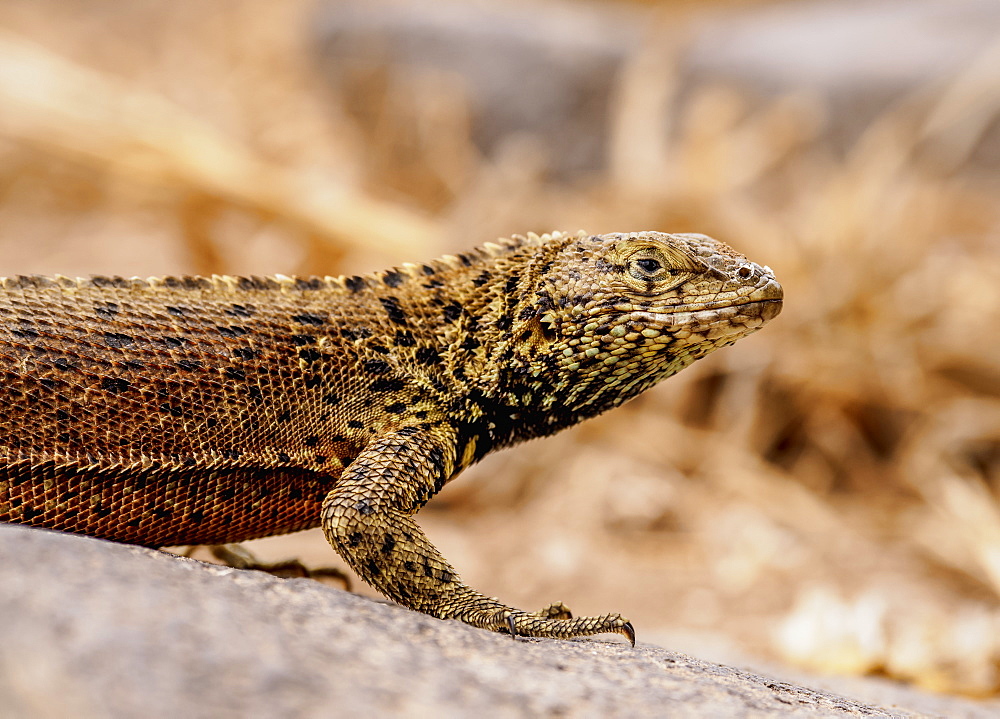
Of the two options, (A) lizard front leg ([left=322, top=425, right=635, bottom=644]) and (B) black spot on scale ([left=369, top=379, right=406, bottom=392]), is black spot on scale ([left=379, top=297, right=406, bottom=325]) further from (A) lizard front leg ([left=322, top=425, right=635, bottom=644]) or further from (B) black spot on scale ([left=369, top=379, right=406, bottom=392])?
(A) lizard front leg ([left=322, top=425, right=635, bottom=644])

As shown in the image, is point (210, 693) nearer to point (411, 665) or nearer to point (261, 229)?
point (411, 665)

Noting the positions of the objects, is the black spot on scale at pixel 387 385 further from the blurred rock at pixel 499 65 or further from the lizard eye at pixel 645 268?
Result: the blurred rock at pixel 499 65

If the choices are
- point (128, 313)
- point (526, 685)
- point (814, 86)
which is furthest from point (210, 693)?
point (814, 86)

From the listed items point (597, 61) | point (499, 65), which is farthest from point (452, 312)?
point (597, 61)

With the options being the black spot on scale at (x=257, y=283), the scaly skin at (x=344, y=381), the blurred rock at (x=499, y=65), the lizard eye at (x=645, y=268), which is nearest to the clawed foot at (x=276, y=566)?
the scaly skin at (x=344, y=381)

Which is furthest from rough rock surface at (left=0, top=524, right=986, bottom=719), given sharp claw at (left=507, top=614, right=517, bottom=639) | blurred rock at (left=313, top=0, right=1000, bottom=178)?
blurred rock at (left=313, top=0, right=1000, bottom=178)

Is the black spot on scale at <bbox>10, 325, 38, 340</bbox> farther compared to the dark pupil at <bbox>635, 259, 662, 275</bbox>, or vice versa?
the dark pupil at <bbox>635, 259, 662, 275</bbox>

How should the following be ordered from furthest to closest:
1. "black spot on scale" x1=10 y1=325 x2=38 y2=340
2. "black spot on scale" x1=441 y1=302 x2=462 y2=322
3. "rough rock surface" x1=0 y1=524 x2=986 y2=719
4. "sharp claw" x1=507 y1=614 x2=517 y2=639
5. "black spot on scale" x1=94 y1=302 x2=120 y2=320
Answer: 1. "black spot on scale" x1=441 y1=302 x2=462 y2=322
2. "black spot on scale" x1=94 y1=302 x2=120 y2=320
3. "black spot on scale" x1=10 y1=325 x2=38 y2=340
4. "sharp claw" x1=507 y1=614 x2=517 y2=639
5. "rough rock surface" x1=0 y1=524 x2=986 y2=719
